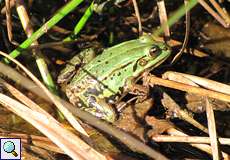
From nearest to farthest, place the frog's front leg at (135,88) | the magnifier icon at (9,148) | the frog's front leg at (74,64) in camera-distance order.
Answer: the magnifier icon at (9,148) → the frog's front leg at (135,88) → the frog's front leg at (74,64)

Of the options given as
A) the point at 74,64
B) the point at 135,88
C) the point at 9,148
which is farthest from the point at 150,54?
the point at 9,148

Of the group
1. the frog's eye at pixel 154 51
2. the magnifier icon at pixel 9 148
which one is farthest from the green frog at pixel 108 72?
the magnifier icon at pixel 9 148

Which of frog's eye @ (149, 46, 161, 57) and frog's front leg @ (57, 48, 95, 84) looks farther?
frog's front leg @ (57, 48, 95, 84)

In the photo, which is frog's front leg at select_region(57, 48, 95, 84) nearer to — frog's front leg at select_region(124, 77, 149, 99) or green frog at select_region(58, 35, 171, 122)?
green frog at select_region(58, 35, 171, 122)

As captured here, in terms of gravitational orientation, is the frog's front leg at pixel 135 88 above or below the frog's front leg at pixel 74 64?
below

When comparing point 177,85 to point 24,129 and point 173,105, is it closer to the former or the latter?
point 173,105

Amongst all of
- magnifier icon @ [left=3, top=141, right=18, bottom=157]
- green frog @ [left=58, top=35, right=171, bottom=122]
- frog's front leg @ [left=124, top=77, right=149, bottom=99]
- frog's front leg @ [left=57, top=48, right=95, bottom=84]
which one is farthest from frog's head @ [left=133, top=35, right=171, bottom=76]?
magnifier icon @ [left=3, top=141, right=18, bottom=157]

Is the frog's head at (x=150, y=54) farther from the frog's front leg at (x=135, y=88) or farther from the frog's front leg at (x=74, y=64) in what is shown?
the frog's front leg at (x=74, y=64)

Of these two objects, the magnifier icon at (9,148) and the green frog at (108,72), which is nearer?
the magnifier icon at (9,148)
